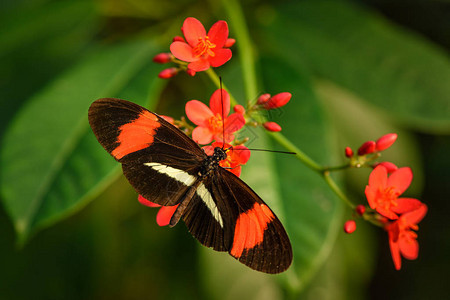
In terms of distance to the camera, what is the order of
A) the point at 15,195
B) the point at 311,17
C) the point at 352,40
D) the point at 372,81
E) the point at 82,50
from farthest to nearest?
the point at 82,50, the point at 311,17, the point at 352,40, the point at 372,81, the point at 15,195

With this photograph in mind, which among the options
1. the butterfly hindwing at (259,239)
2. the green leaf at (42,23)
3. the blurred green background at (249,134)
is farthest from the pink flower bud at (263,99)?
the green leaf at (42,23)

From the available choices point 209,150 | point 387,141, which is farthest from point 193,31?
point 387,141

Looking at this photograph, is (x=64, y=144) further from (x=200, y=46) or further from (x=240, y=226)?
(x=240, y=226)

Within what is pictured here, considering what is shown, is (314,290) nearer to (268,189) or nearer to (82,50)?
(268,189)

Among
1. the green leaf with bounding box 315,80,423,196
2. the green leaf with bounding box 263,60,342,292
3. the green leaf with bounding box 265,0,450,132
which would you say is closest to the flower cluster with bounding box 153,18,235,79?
the green leaf with bounding box 263,60,342,292

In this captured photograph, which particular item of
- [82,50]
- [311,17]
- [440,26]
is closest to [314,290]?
[311,17]

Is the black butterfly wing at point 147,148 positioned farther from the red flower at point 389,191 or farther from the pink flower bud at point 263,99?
the red flower at point 389,191

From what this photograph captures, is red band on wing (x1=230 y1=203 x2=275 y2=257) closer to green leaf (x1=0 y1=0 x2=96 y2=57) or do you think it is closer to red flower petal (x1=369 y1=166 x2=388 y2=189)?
red flower petal (x1=369 y1=166 x2=388 y2=189)
